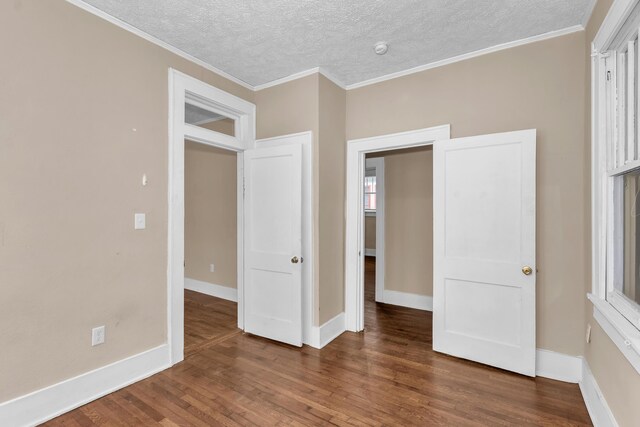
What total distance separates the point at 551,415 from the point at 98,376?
3.12 meters

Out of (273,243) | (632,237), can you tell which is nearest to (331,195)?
(273,243)

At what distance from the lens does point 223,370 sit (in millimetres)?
2609

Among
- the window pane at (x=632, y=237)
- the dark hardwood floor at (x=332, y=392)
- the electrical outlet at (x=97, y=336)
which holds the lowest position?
the dark hardwood floor at (x=332, y=392)

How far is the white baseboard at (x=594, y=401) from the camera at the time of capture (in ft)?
5.71

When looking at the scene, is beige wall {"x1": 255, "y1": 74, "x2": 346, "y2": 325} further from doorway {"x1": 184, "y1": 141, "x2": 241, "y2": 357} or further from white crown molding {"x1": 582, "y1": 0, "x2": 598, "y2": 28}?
white crown molding {"x1": 582, "y1": 0, "x2": 598, "y2": 28}

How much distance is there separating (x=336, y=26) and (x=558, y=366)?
126 inches

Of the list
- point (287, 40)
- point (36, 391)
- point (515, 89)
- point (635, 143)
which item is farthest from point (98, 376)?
point (515, 89)

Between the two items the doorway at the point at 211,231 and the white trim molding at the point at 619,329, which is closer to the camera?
the white trim molding at the point at 619,329

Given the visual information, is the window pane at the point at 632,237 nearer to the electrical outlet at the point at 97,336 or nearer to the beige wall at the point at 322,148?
the beige wall at the point at 322,148

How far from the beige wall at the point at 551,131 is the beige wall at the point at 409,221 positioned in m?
1.40

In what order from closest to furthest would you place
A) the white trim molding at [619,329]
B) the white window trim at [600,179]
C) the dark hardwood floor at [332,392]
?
the white trim molding at [619,329] → the white window trim at [600,179] → the dark hardwood floor at [332,392]

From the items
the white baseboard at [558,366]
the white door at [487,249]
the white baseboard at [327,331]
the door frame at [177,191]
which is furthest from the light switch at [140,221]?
the white baseboard at [558,366]

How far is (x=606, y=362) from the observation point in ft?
5.99

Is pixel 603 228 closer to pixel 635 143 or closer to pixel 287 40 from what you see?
pixel 635 143
